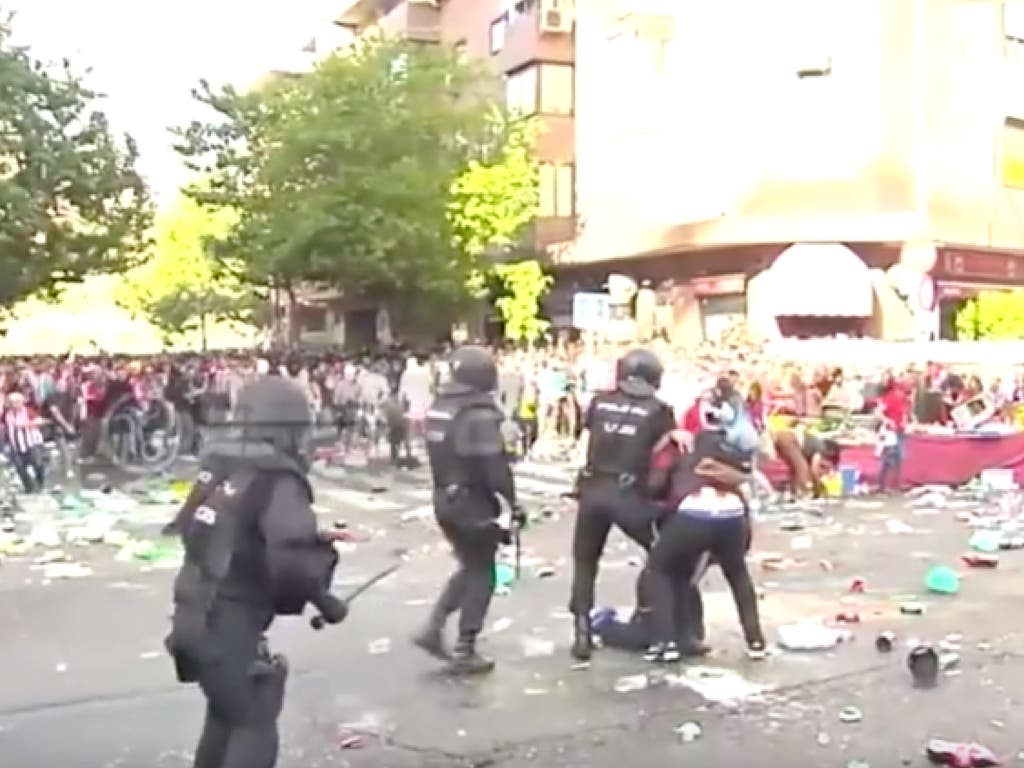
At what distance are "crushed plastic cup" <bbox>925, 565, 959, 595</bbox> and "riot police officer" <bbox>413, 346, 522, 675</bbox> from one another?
4169 mm

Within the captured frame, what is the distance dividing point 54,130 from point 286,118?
215 inches

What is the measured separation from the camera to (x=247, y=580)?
502cm

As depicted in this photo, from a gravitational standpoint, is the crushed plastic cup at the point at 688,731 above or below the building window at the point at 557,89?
below

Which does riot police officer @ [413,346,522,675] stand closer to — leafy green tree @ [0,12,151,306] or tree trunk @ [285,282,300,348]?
leafy green tree @ [0,12,151,306]

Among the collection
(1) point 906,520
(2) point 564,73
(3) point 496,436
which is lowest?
(1) point 906,520

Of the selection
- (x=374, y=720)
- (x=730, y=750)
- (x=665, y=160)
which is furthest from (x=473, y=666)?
(x=665, y=160)

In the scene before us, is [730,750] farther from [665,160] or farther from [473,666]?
[665,160]

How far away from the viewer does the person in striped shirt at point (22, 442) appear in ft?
62.2

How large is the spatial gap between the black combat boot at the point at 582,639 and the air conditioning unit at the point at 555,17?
118 feet

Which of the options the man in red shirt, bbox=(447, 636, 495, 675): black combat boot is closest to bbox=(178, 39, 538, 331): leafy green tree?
the man in red shirt

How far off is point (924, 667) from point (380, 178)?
30.8 meters

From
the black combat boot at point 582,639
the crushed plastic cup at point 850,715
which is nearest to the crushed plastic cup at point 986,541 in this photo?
the black combat boot at point 582,639

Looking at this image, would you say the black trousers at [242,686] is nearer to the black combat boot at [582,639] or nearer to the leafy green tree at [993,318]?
the black combat boot at [582,639]

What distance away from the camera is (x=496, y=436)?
8.22m
